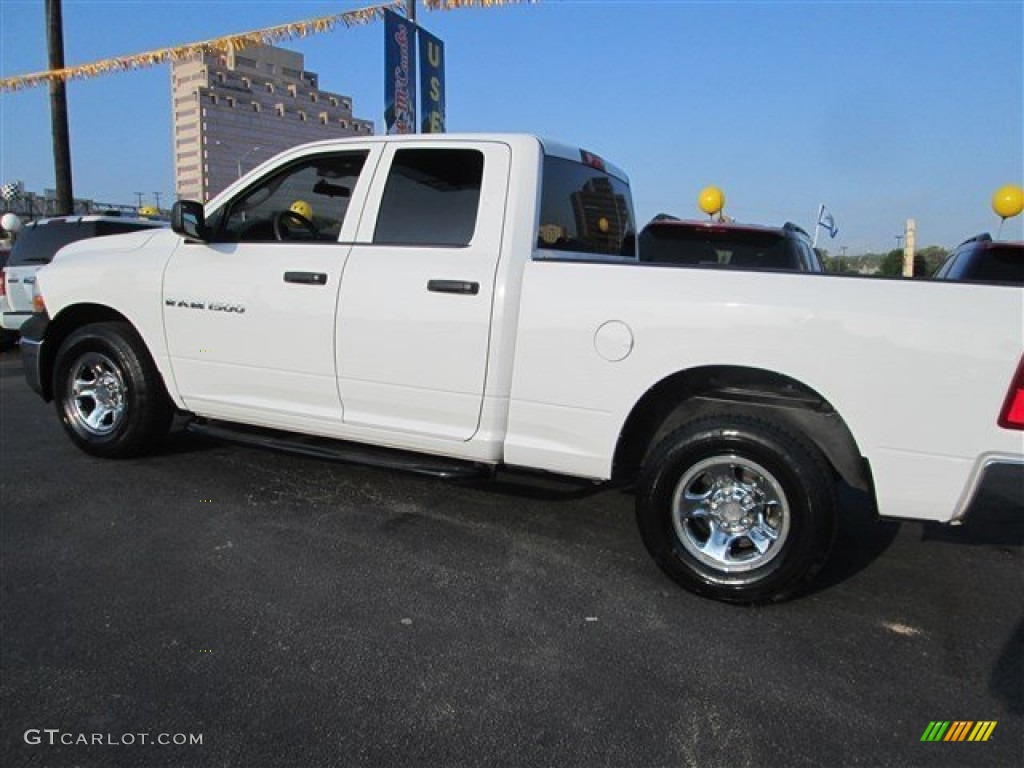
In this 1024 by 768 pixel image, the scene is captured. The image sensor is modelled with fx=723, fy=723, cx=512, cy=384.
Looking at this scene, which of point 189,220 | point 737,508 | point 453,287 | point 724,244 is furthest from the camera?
point 724,244

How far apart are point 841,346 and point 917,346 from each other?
26 centimetres

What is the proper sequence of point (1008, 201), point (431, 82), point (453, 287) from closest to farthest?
1. point (453, 287)
2. point (1008, 201)
3. point (431, 82)

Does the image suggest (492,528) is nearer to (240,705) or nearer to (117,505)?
(240,705)

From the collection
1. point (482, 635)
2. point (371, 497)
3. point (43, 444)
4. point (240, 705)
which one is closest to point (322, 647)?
point (240, 705)

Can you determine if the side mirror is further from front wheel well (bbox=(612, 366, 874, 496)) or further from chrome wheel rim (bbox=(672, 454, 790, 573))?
chrome wheel rim (bbox=(672, 454, 790, 573))

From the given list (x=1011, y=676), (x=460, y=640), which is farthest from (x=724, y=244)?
(x=460, y=640)

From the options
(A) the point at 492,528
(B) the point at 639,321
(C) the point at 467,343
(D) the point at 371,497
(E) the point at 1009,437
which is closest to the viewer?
(E) the point at 1009,437

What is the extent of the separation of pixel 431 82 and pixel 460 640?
8.26 meters

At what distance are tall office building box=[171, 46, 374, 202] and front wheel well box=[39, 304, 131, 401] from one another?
8672 millimetres

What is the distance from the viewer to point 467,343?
3.48m

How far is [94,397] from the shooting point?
190 inches

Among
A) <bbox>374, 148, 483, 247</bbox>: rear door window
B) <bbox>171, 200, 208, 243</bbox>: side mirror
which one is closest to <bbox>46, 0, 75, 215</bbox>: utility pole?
<bbox>171, 200, 208, 243</bbox>: side mirror

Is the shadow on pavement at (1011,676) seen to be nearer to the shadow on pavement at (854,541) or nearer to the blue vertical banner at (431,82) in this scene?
the shadow on pavement at (854,541)

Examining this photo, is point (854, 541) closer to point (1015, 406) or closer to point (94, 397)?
point (1015, 406)
